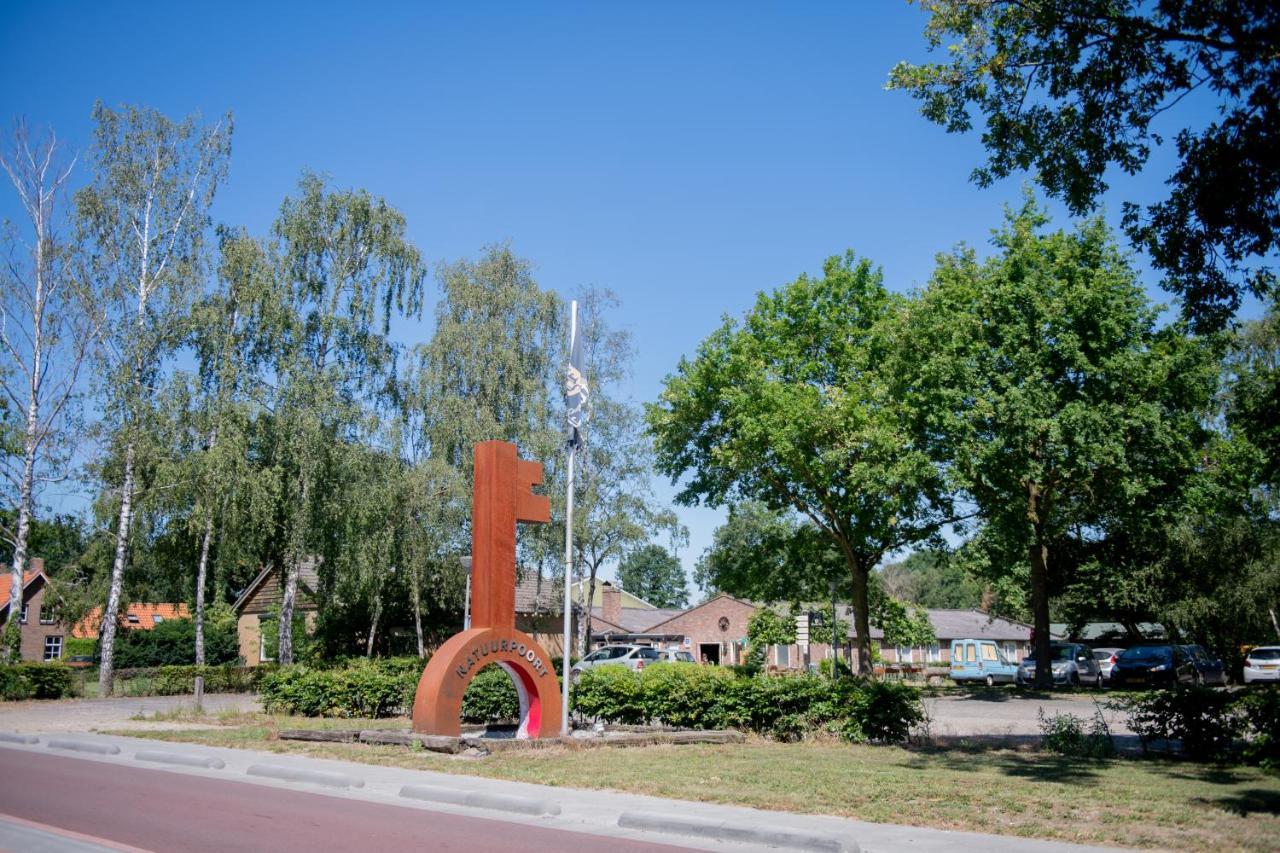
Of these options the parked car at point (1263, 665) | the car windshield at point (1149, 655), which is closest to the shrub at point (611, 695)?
the car windshield at point (1149, 655)

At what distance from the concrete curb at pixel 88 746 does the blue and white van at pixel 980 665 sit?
131 feet

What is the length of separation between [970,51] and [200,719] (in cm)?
2204

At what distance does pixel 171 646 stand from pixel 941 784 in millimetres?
47155

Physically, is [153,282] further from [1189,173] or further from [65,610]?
[1189,173]

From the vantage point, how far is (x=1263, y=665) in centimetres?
3384

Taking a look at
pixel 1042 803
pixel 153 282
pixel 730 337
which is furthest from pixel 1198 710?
pixel 153 282

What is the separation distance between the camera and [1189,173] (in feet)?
→ 39.0

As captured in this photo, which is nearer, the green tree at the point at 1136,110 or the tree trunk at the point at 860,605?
the green tree at the point at 1136,110

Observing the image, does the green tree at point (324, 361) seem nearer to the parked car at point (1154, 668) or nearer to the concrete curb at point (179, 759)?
the concrete curb at point (179, 759)

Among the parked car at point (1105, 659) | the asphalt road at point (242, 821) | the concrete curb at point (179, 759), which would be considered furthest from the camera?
the parked car at point (1105, 659)

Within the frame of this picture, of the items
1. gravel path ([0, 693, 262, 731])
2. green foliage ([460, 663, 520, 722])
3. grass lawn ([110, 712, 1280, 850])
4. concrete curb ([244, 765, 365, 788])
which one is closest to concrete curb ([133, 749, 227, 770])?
concrete curb ([244, 765, 365, 788])

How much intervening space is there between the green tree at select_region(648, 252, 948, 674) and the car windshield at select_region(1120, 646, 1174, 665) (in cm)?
1207

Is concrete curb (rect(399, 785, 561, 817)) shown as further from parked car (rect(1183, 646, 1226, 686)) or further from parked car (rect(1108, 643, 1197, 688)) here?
parked car (rect(1183, 646, 1226, 686))

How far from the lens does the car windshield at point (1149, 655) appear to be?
35.3 m
